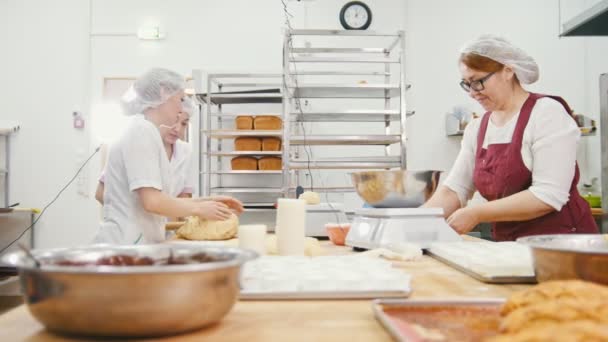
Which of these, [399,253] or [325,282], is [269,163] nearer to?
[399,253]

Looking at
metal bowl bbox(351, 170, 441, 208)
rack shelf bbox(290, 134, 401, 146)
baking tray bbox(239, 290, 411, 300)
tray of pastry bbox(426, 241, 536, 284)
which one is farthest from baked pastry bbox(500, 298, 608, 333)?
rack shelf bbox(290, 134, 401, 146)

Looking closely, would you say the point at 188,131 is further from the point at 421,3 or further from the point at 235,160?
the point at 421,3

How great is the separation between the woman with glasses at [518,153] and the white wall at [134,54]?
2957 millimetres

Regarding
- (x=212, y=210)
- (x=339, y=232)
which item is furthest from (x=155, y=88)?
(x=339, y=232)

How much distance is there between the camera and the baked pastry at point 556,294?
67cm

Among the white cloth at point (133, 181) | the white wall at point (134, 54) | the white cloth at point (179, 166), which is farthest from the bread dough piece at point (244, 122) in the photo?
the white cloth at point (133, 181)

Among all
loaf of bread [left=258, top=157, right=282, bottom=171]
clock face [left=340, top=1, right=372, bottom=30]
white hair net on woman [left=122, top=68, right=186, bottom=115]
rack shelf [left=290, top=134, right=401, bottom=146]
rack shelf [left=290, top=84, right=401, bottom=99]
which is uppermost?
clock face [left=340, top=1, right=372, bottom=30]

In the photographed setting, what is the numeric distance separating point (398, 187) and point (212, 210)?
34.7 inches

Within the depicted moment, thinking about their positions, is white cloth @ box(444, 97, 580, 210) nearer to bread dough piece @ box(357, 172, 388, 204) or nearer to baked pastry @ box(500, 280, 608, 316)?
bread dough piece @ box(357, 172, 388, 204)

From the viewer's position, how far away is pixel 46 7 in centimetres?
552

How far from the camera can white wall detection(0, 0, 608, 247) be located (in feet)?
17.1

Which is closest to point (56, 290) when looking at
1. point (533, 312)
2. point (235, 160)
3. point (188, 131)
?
point (533, 312)

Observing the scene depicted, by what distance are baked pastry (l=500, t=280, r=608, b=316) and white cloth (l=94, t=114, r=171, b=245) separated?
1721 mm

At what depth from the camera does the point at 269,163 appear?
4730 millimetres
